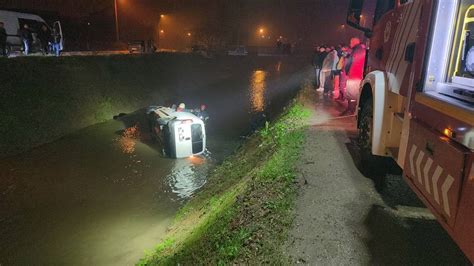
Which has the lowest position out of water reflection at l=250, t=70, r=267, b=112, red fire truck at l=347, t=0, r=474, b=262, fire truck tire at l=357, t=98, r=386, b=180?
water reflection at l=250, t=70, r=267, b=112

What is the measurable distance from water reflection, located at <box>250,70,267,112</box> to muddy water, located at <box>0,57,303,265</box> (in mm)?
5959

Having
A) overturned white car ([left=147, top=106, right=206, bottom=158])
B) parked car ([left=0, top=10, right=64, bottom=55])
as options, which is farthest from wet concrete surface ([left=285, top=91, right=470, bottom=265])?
parked car ([left=0, top=10, right=64, bottom=55])

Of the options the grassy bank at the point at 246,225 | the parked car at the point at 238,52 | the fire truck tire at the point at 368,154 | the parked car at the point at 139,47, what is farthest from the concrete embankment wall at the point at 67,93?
the parked car at the point at 238,52

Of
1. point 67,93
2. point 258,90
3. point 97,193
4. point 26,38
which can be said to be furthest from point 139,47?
point 97,193

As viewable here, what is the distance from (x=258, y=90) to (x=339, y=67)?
18293 millimetres

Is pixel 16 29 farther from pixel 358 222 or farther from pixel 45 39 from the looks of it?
pixel 358 222

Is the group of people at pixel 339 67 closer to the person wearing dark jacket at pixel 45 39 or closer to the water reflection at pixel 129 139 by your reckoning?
the water reflection at pixel 129 139

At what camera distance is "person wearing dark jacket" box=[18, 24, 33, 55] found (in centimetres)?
1985

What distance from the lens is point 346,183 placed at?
237 inches

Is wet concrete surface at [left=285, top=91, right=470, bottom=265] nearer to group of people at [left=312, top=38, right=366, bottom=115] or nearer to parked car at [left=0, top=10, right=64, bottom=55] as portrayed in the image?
group of people at [left=312, top=38, right=366, bottom=115]

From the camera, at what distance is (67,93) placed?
18.7m

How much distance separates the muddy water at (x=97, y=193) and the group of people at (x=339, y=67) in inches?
208

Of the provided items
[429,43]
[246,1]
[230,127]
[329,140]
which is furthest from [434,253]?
[246,1]

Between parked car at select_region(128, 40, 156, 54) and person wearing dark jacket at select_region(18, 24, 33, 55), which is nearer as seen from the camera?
person wearing dark jacket at select_region(18, 24, 33, 55)
